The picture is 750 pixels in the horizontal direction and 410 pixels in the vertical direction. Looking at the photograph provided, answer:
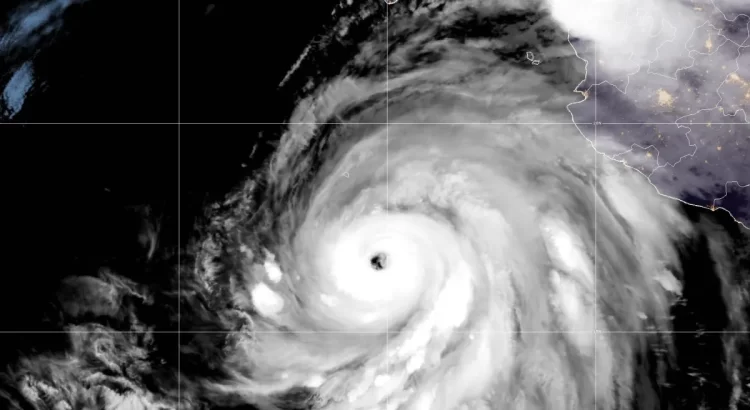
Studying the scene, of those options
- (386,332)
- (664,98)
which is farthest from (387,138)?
(664,98)

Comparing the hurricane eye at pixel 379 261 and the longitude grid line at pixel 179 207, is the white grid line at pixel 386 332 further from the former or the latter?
the hurricane eye at pixel 379 261

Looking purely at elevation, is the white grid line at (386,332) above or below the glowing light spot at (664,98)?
below

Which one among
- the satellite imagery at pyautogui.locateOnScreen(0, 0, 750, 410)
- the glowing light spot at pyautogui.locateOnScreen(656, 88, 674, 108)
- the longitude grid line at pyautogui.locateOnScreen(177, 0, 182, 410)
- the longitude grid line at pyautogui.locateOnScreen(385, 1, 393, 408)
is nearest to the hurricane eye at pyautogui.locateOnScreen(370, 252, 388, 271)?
the satellite imagery at pyautogui.locateOnScreen(0, 0, 750, 410)

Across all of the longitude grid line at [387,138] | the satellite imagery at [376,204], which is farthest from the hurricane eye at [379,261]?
the longitude grid line at [387,138]

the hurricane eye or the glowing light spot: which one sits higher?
the glowing light spot

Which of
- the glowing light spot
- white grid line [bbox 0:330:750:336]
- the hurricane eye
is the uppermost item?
the glowing light spot

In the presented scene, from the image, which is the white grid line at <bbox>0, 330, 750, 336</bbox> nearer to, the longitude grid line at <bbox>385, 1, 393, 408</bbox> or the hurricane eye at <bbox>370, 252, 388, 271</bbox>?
the longitude grid line at <bbox>385, 1, 393, 408</bbox>
